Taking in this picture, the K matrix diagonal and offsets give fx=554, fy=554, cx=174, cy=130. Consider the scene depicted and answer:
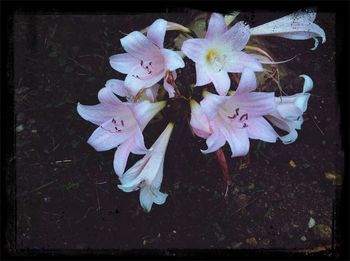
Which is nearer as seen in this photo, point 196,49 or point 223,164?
point 196,49

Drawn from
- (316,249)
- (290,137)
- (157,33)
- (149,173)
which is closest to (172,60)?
(157,33)

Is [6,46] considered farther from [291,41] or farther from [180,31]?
[291,41]

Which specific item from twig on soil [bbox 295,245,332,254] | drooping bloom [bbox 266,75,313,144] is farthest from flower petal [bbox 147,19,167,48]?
twig on soil [bbox 295,245,332,254]

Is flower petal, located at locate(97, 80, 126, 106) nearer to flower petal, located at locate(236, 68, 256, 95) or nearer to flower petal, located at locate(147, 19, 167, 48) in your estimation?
flower petal, located at locate(147, 19, 167, 48)

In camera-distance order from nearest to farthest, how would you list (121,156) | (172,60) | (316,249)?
→ (172,60), (121,156), (316,249)

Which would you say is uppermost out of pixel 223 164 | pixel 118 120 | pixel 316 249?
pixel 118 120

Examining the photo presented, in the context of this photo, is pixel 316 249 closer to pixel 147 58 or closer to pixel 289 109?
pixel 289 109
